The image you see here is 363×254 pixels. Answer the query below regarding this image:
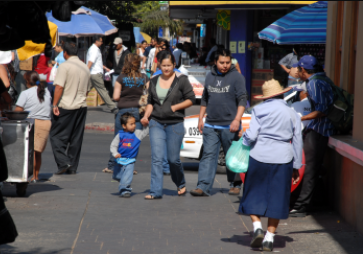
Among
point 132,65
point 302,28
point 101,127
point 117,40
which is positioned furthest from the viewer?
point 117,40

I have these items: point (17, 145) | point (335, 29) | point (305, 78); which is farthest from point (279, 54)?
point (17, 145)

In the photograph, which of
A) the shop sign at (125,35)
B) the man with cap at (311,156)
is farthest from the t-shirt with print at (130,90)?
the shop sign at (125,35)

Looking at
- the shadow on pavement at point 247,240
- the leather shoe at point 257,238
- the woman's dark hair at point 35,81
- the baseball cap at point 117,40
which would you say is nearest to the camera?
the leather shoe at point 257,238

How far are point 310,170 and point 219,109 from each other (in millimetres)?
1613

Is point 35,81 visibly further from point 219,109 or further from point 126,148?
point 219,109

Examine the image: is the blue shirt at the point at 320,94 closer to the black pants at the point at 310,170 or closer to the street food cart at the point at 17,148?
the black pants at the point at 310,170

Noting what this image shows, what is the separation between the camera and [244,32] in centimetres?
1683

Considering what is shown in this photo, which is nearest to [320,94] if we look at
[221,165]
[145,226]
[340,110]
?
[340,110]

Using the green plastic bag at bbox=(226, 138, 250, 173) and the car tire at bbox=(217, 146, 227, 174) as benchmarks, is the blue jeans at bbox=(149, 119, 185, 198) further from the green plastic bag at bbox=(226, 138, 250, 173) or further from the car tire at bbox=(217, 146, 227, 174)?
the car tire at bbox=(217, 146, 227, 174)

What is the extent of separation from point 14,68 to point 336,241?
24.2 feet

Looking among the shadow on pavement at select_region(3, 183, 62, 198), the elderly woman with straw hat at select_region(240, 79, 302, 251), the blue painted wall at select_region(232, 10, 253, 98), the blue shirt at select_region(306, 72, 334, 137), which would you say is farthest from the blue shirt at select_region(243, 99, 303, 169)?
the blue painted wall at select_region(232, 10, 253, 98)

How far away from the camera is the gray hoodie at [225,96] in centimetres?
771

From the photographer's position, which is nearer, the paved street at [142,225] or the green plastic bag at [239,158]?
the paved street at [142,225]

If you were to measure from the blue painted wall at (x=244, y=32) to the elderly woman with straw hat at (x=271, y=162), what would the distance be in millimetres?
11568
